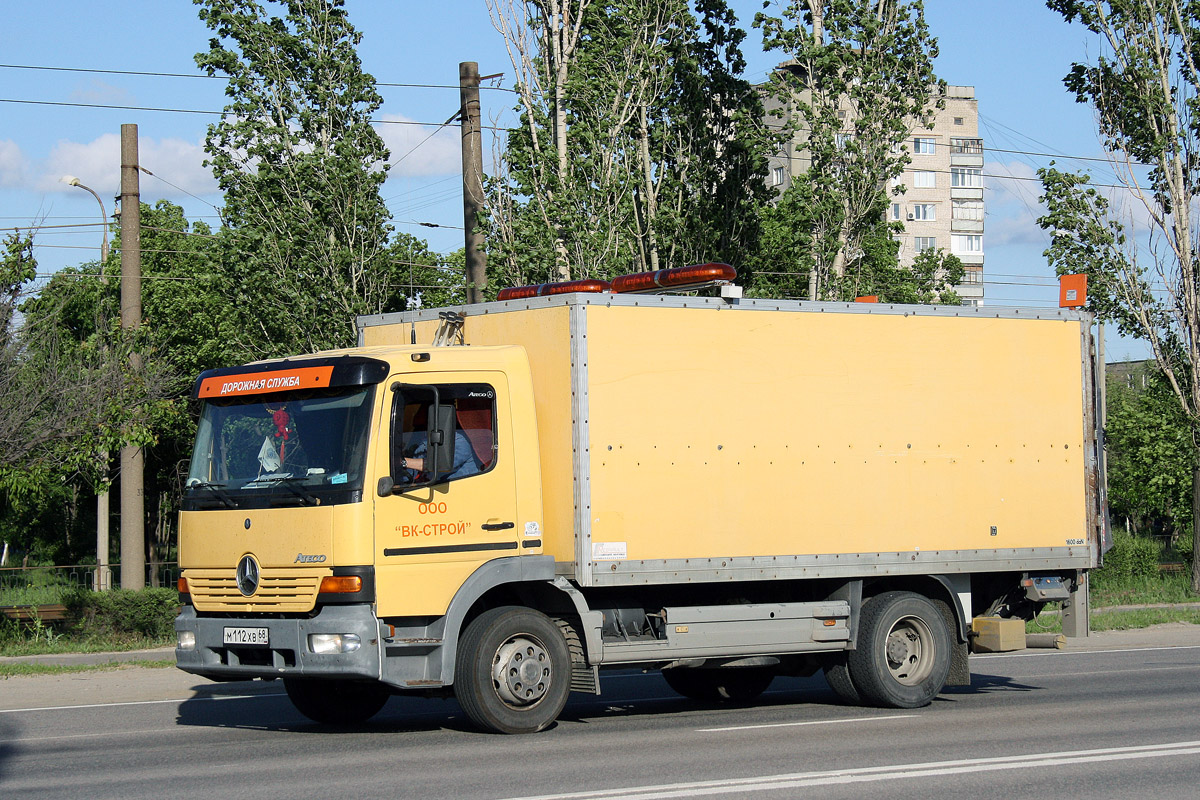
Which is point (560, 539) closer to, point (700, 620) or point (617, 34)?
point (700, 620)

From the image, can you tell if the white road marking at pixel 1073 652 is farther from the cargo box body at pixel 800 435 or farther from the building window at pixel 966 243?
the building window at pixel 966 243

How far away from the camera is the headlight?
9.59 meters

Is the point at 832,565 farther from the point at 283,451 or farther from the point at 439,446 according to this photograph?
the point at 283,451

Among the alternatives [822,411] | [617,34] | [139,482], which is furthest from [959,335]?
[139,482]

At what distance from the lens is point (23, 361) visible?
18672 mm

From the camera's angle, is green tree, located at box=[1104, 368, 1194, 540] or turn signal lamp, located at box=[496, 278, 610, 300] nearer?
turn signal lamp, located at box=[496, 278, 610, 300]

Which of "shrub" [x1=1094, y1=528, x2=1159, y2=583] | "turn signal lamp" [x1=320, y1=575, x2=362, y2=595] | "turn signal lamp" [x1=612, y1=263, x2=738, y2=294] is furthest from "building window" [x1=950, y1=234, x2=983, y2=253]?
"turn signal lamp" [x1=320, y1=575, x2=362, y2=595]

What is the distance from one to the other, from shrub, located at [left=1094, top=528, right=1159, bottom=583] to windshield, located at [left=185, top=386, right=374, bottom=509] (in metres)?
28.1

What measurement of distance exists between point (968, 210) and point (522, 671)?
99.1 meters

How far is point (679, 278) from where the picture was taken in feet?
36.6

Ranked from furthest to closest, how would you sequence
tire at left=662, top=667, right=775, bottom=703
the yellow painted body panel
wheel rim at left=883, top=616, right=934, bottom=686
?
tire at left=662, top=667, right=775, bottom=703, wheel rim at left=883, top=616, right=934, bottom=686, the yellow painted body panel

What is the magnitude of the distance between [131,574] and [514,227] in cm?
827

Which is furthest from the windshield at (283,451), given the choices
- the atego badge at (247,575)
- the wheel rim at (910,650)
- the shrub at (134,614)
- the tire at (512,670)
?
the shrub at (134,614)

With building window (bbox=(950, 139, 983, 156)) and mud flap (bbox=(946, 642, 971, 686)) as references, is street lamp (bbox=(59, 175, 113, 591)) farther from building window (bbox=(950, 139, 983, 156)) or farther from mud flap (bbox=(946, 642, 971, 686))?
building window (bbox=(950, 139, 983, 156))
